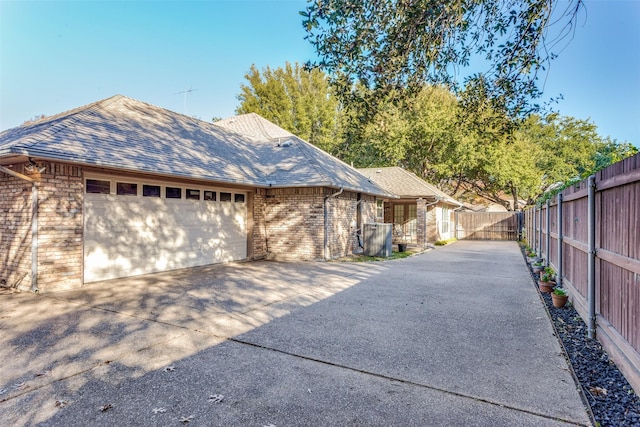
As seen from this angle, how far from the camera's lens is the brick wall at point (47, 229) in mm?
6805

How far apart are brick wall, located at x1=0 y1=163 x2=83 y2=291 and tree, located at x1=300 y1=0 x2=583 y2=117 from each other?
19.7 feet

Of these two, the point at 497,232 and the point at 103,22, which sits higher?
the point at 103,22

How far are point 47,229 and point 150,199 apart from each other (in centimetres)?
237

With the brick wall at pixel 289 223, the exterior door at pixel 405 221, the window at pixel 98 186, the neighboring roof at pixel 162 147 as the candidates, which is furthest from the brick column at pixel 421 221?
the window at pixel 98 186

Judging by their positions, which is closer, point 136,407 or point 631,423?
point 631,423

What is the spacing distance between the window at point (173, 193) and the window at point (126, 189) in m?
0.83

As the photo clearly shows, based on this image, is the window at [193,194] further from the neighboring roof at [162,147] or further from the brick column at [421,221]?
the brick column at [421,221]

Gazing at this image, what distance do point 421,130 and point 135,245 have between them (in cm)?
2099

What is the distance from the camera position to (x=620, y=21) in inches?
219

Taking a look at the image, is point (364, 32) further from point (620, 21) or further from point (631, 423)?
point (620, 21)

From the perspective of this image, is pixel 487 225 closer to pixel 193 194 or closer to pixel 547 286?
pixel 547 286

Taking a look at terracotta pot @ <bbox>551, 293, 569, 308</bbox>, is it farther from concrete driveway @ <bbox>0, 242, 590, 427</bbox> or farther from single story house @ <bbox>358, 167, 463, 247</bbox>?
single story house @ <bbox>358, 167, 463, 247</bbox>

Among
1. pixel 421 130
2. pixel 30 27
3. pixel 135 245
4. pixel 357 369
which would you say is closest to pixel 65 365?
pixel 357 369

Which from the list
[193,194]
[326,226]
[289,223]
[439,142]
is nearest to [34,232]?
[193,194]
